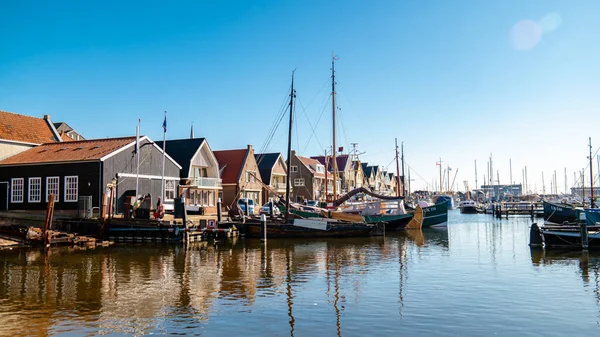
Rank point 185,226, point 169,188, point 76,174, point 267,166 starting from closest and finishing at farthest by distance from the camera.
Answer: point 185,226 < point 76,174 < point 169,188 < point 267,166

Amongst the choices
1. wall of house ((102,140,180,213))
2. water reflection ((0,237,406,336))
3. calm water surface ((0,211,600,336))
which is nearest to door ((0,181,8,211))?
wall of house ((102,140,180,213))

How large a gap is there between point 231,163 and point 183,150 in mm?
10014

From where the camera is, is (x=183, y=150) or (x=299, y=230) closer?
(x=299, y=230)

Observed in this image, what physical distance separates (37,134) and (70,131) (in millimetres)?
23460

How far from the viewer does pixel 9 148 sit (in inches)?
1646

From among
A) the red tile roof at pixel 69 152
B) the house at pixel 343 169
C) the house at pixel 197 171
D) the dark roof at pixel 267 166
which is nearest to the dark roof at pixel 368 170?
the house at pixel 343 169

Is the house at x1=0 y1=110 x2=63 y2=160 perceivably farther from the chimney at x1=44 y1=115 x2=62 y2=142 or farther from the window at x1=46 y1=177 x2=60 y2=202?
the window at x1=46 y1=177 x2=60 y2=202

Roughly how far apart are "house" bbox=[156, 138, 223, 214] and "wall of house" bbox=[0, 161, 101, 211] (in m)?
11.7

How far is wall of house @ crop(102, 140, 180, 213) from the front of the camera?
38156 mm

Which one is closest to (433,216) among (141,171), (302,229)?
(302,229)

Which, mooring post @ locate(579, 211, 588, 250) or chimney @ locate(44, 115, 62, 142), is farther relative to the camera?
chimney @ locate(44, 115, 62, 142)

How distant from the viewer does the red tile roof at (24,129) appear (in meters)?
42.7

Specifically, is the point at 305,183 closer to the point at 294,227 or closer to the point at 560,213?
the point at 560,213

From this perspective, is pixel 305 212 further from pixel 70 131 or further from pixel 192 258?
pixel 70 131
